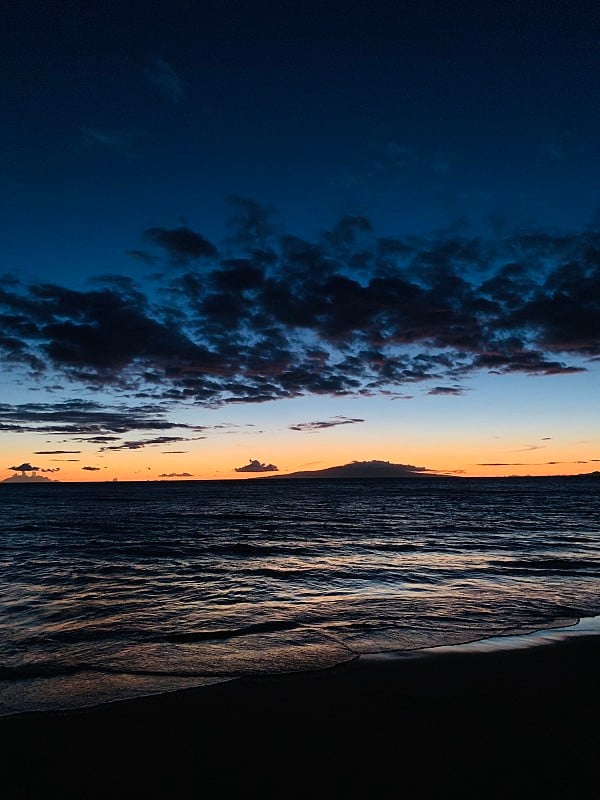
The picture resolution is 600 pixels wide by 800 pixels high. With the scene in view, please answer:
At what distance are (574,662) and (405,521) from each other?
111ft

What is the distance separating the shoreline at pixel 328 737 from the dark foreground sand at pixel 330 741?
2cm

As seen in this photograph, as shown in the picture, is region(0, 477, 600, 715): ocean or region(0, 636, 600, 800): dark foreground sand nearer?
region(0, 636, 600, 800): dark foreground sand

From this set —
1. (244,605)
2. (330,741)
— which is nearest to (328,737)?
(330,741)

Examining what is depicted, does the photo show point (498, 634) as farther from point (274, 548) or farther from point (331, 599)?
point (274, 548)

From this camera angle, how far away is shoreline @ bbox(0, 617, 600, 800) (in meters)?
4.55

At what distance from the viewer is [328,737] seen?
541 centimetres

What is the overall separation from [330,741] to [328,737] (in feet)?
0.33

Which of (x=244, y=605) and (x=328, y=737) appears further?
(x=244, y=605)

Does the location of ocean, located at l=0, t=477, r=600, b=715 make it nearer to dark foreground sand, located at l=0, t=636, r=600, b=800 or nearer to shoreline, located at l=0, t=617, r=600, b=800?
shoreline, located at l=0, t=617, r=600, b=800

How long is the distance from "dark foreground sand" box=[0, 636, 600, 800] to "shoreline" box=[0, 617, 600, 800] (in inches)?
0.6

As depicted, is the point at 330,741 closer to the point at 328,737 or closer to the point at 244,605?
the point at 328,737

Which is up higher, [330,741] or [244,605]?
[330,741]

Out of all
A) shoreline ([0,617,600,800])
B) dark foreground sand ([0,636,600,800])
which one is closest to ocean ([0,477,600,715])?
shoreline ([0,617,600,800])

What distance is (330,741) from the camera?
5.31 metres
